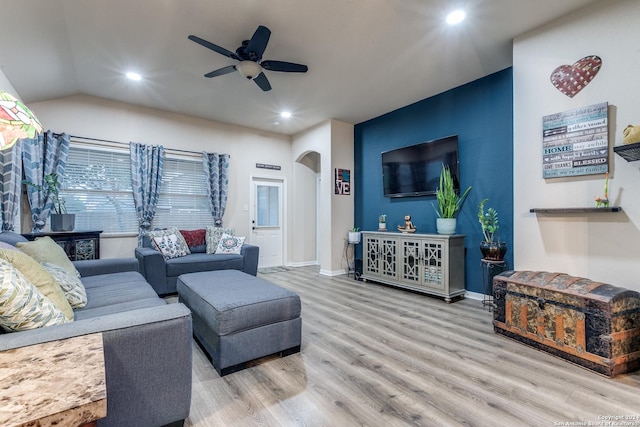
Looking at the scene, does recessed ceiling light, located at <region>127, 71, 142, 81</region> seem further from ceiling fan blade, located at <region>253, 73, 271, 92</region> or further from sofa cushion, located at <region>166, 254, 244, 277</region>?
sofa cushion, located at <region>166, 254, 244, 277</region>

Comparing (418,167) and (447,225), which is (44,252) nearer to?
(447,225)

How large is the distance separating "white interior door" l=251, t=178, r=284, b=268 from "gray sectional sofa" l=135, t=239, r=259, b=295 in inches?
56.5

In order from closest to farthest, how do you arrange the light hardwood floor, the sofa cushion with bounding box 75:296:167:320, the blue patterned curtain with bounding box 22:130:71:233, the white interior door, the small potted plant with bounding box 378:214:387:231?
the light hardwood floor < the sofa cushion with bounding box 75:296:167:320 < the blue patterned curtain with bounding box 22:130:71:233 < the small potted plant with bounding box 378:214:387:231 < the white interior door

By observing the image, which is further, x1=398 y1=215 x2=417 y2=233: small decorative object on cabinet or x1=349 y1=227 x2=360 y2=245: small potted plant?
x1=349 y1=227 x2=360 y2=245: small potted plant

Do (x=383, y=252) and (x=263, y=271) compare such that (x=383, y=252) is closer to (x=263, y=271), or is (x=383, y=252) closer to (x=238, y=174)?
(x=263, y=271)

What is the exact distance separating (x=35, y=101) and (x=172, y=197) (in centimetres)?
212

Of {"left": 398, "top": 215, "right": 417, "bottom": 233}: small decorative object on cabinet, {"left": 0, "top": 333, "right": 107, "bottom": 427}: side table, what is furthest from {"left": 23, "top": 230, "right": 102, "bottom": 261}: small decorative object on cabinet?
{"left": 398, "top": 215, "right": 417, "bottom": 233}: small decorative object on cabinet

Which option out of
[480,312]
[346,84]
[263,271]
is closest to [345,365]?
[480,312]

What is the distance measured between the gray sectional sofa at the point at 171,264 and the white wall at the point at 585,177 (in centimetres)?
369

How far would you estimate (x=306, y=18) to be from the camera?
2.70m

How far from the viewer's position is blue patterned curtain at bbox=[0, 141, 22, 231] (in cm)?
351

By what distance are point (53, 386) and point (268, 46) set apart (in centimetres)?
327

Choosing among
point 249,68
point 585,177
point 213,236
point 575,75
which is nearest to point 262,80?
point 249,68

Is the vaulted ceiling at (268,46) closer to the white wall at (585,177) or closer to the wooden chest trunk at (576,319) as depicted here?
the white wall at (585,177)
